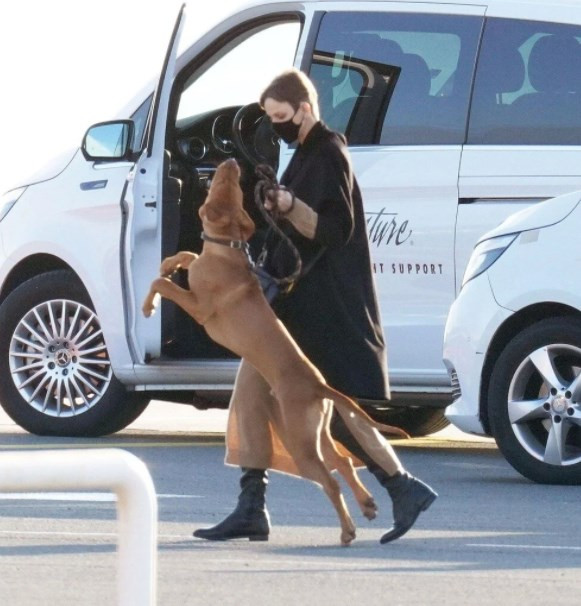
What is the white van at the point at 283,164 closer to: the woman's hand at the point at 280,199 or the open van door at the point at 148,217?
the open van door at the point at 148,217

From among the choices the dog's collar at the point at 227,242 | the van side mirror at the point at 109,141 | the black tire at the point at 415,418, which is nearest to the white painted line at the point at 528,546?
the dog's collar at the point at 227,242

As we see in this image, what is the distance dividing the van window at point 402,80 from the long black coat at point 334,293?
2.92 metres

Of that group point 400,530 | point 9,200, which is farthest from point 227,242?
point 9,200

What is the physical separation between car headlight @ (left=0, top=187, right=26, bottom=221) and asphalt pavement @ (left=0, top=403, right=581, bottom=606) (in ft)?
7.65

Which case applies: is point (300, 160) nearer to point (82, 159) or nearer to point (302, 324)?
point (302, 324)

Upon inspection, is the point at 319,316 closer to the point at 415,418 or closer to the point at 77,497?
the point at 77,497

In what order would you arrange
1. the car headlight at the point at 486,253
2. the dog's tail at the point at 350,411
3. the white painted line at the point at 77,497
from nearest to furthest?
1. the dog's tail at the point at 350,411
2. the white painted line at the point at 77,497
3. the car headlight at the point at 486,253

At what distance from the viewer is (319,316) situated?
20.6ft

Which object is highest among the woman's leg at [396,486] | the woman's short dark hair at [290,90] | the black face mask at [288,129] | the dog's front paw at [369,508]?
the woman's short dark hair at [290,90]

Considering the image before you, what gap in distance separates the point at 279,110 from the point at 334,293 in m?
0.63

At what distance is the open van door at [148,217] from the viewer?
962 cm

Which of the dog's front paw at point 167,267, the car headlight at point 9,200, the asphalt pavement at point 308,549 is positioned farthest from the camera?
the car headlight at point 9,200

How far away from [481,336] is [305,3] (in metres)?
2.30

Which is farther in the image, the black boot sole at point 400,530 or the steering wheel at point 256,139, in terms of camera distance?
the steering wheel at point 256,139
